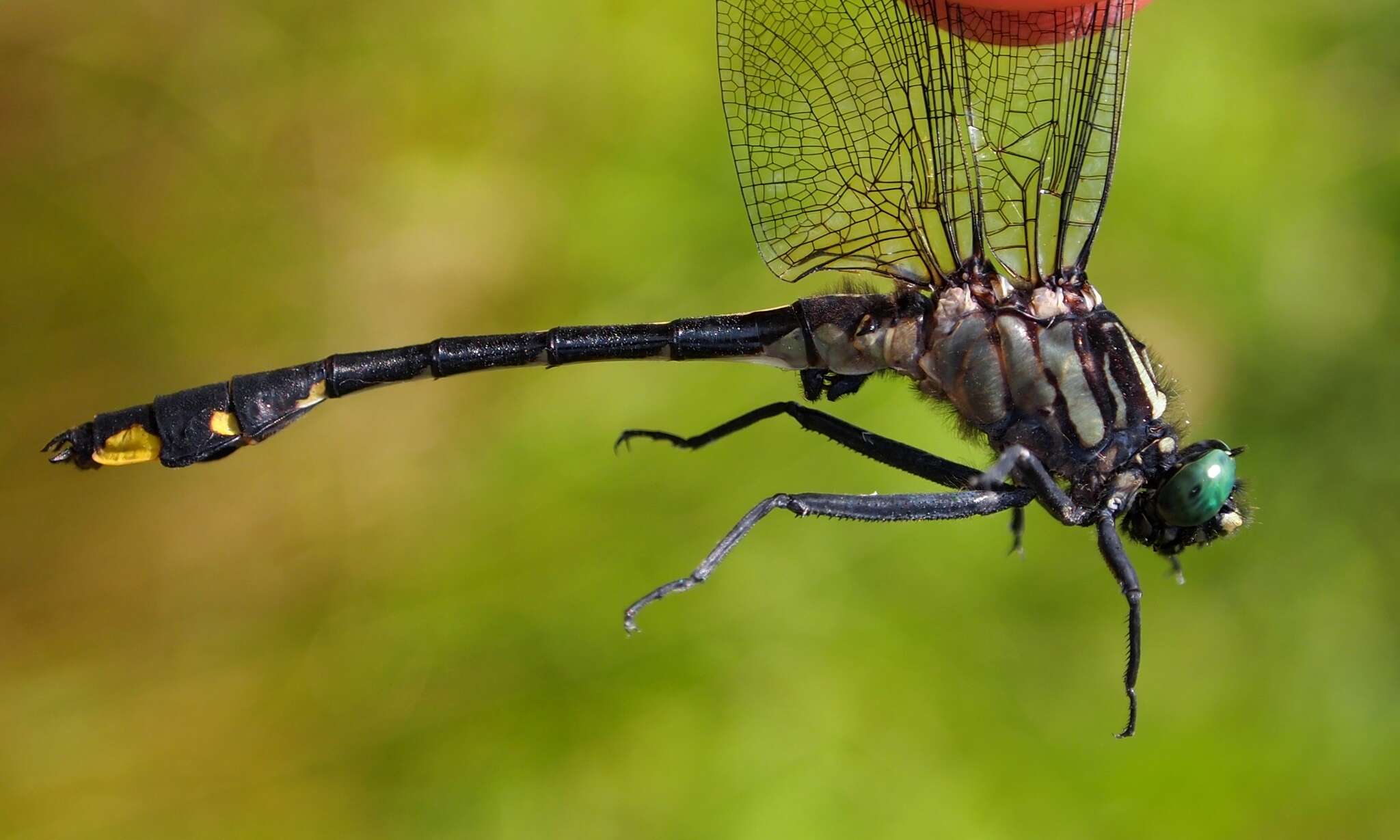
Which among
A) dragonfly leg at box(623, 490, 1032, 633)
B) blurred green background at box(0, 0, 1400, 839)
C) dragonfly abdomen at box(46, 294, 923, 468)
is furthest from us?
blurred green background at box(0, 0, 1400, 839)

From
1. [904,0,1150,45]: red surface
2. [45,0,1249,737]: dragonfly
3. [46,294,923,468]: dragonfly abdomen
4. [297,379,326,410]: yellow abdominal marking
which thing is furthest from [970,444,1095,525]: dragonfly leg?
[297,379,326,410]: yellow abdominal marking

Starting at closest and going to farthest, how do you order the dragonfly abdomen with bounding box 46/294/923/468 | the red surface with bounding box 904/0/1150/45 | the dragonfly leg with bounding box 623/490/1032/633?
the dragonfly leg with bounding box 623/490/1032/633
the red surface with bounding box 904/0/1150/45
the dragonfly abdomen with bounding box 46/294/923/468

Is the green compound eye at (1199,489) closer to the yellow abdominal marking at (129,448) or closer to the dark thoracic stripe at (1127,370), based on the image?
the dark thoracic stripe at (1127,370)

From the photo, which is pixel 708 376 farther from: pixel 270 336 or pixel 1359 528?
pixel 1359 528

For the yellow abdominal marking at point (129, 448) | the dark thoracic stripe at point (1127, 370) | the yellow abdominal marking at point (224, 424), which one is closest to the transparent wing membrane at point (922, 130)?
the dark thoracic stripe at point (1127, 370)

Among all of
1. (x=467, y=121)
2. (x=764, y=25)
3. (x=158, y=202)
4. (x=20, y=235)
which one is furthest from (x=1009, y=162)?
(x=20, y=235)

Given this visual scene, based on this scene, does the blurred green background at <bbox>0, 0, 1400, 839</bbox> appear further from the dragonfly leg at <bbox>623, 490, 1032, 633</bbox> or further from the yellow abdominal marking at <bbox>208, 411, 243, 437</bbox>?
the dragonfly leg at <bbox>623, 490, 1032, 633</bbox>
